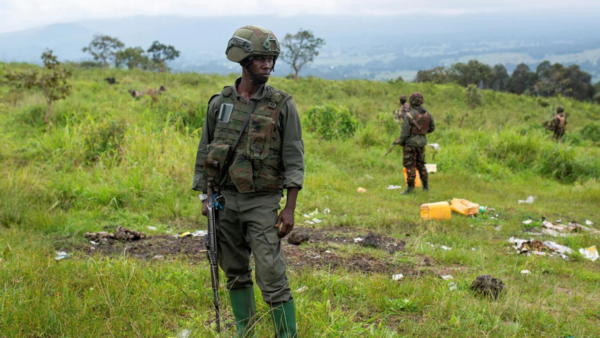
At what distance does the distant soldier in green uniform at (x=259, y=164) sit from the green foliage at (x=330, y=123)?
9.80m

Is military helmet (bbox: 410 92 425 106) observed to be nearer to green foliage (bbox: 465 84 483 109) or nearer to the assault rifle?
the assault rifle

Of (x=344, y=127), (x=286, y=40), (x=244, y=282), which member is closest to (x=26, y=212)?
(x=244, y=282)

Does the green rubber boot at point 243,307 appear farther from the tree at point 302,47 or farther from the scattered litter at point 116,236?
the tree at point 302,47

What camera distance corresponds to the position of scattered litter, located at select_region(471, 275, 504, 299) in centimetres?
368

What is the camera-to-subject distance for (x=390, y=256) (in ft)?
15.8

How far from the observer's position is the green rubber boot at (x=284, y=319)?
2545mm

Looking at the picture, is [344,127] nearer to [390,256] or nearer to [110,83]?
[390,256]

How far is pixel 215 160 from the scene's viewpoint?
8.40 ft

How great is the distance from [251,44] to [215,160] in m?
0.66

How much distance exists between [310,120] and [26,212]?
8192mm

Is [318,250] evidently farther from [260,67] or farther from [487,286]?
[260,67]

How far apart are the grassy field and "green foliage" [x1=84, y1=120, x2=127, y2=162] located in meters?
0.02

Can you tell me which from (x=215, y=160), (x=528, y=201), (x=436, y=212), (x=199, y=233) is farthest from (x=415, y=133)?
(x=215, y=160)

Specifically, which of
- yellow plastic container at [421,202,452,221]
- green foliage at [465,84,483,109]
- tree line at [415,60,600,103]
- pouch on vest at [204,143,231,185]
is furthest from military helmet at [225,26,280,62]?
tree line at [415,60,600,103]
